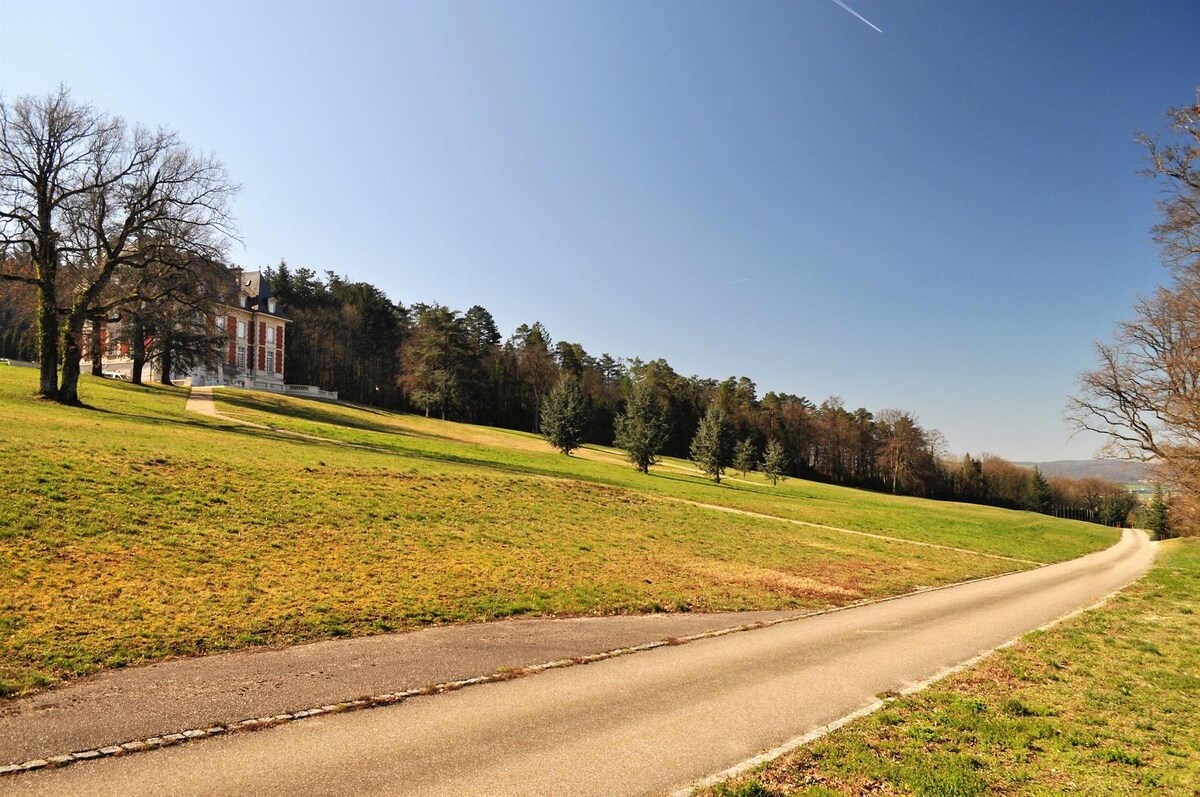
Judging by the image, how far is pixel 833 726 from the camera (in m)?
7.25

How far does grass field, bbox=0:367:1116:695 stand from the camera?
30.3 feet

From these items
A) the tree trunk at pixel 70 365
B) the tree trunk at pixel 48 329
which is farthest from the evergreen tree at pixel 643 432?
the tree trunk at pixel 48 329

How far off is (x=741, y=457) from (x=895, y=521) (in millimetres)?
25671

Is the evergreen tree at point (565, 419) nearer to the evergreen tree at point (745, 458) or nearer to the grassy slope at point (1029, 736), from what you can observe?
the evergreen tree at point (745, 458)

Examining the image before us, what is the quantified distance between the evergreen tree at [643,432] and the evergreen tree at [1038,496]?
91858 millimetres

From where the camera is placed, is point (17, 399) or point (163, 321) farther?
point (163, 321)

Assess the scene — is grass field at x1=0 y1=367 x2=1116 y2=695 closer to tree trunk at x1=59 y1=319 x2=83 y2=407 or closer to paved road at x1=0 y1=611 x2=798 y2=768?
paved road at x1=0 y1=611 x2=798 y2=768

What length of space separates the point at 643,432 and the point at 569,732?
141 ft

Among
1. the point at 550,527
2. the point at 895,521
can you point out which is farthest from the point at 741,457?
the point at 550,527

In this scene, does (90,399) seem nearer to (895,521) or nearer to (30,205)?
(30,205)

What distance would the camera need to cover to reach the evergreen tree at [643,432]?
162 feet

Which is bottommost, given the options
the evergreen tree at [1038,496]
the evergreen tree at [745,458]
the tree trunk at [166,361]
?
the evergreen tree at [1038,496]

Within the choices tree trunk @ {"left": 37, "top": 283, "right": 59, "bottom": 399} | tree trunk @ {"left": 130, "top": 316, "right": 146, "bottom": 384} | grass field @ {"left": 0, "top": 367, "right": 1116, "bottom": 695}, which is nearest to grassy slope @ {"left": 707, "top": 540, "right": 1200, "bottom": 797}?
grass field @ {"left": 0, "top": 367, "right": 1116, "bottom": 695}

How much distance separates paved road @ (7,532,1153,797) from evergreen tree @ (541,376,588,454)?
41367 mm
